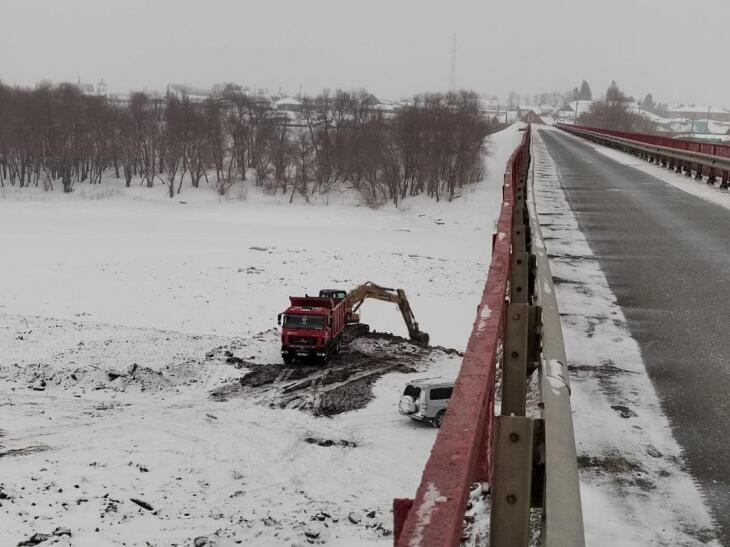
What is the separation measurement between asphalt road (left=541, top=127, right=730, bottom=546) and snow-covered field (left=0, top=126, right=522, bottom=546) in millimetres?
8667

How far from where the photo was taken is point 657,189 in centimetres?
1848

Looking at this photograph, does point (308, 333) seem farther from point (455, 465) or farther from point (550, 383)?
point (455, 465)

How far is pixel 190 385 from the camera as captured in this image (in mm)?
26297

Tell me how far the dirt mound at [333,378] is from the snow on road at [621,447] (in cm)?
1793

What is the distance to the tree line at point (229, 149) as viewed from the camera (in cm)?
8312

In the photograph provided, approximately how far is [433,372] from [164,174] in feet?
263

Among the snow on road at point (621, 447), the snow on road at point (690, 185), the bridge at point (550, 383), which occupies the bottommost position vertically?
the snow on road at point (621, 447)

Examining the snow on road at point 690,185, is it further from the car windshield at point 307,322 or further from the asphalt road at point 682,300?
the car windshield at point 307,322

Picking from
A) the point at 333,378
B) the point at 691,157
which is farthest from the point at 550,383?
the point at 333,378

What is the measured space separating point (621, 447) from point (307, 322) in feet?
80.3

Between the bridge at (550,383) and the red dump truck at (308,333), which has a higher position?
the bridge at (550,383)

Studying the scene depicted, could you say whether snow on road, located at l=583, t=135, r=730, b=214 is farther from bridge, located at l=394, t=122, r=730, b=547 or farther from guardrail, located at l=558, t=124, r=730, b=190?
bridge, located at l=394, t=122, r=730, b=547

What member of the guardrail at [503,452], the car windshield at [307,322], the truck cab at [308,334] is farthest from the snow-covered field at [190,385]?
the guardrail at [503,452]

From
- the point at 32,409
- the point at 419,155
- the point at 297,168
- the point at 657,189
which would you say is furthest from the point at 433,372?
the point at 297,168
